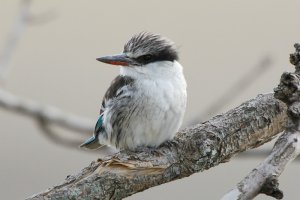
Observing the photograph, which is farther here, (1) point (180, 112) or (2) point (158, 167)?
(1) point (180, 112)

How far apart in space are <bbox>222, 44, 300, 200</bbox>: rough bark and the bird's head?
3.89 ft

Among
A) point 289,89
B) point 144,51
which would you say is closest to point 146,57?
point 144,51

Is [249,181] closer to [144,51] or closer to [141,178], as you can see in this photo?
[141,178]

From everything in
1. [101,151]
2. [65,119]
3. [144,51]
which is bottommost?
[101,151]

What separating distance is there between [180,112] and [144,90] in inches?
8.1

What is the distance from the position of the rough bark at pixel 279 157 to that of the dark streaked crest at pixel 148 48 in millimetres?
1185

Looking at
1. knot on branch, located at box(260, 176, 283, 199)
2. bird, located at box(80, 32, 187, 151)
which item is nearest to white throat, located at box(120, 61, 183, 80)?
bird, located at box(80, 32, 187, 151)

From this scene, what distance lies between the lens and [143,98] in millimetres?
3414

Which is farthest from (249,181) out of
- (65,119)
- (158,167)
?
(65,119)

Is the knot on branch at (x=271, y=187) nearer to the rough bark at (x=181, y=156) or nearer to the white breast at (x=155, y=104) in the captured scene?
the rough bark at (x=181, y=156)

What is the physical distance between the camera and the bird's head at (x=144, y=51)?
139 inches

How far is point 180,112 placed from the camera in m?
3.45

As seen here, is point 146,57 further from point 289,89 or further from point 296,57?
point 289,89

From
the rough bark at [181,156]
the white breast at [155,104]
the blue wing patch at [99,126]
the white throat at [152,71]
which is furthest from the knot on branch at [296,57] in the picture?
the blue wing patch at [99,126]
